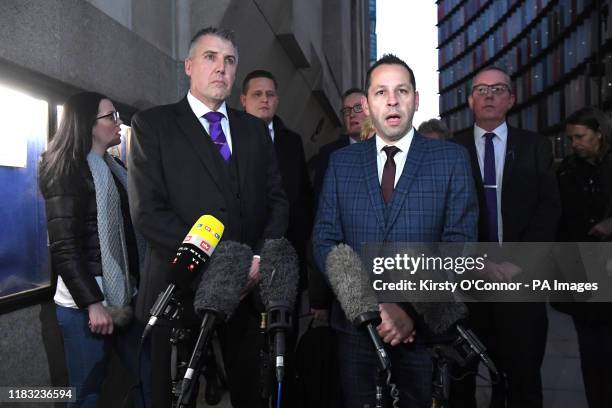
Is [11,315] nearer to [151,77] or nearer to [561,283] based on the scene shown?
[151,77]

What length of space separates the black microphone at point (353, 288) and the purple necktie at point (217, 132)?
78 cm

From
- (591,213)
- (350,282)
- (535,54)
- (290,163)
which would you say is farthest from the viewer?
(535,54)

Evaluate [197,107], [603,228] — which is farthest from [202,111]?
[603,228]

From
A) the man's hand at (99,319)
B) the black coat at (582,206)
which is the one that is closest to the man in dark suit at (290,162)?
the man's hand at (99,319)

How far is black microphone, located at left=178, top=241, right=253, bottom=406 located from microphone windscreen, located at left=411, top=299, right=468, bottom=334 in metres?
0.70

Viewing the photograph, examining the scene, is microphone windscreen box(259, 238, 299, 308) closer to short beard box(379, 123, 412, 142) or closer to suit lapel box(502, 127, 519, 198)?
short beard box(379, 123, 412, 142)

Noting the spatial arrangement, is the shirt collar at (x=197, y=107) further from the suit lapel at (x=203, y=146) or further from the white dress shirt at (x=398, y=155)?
the white dress shirt at (x=398, y=155)

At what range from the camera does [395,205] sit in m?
2.38

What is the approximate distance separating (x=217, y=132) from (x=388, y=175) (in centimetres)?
84

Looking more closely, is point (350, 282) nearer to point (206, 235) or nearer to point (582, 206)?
point (206, 235)

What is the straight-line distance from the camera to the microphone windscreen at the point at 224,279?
204cm

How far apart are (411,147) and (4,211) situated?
2.22 metres

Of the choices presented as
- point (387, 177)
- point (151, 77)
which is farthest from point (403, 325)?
point (151, 77)

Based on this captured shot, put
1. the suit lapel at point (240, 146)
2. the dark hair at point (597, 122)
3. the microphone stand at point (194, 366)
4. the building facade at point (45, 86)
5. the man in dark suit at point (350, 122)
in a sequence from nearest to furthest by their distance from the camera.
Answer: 1. the microphone stand at point (194, 366)
2. the suit lapel at point (240, 146)
3. the building facade at point (45, 86)
4. the dark hair at point (597, 122)
5. the man in dark suit at point (350, 122)
